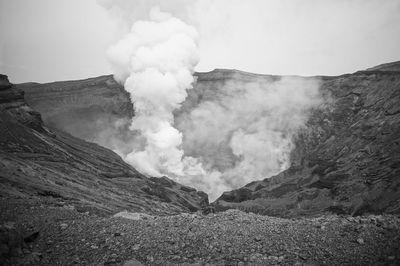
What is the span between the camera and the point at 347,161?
48969 millimetres

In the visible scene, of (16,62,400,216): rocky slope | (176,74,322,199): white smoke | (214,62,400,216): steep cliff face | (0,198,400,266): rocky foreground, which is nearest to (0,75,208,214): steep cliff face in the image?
(0,198,400,266): rocky foreground

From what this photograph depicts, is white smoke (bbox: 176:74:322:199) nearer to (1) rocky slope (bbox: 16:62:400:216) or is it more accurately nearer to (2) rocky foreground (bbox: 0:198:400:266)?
(1) rocky slope (bbox: 16:62:400:216)

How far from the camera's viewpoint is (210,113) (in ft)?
288

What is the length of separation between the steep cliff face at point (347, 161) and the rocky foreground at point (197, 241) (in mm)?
22296

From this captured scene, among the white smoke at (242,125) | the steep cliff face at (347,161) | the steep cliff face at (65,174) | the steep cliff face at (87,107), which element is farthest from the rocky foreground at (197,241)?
the steep cliff face at (87,107)

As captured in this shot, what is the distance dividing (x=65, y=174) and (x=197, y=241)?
3054cm

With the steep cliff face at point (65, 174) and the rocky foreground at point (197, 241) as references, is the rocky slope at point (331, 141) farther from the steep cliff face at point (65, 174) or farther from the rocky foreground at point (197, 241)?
the rocky foreground at point (197, 241)

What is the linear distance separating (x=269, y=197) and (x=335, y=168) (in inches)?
486

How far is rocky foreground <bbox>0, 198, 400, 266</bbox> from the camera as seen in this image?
772 centimetres

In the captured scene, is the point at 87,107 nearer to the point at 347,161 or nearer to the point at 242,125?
the point at 242,125

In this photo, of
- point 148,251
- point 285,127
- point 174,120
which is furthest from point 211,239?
point 174,120

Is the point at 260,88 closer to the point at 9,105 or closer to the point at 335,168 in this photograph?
the point at 335,168

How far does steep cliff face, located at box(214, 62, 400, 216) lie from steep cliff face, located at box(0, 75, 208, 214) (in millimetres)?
14811

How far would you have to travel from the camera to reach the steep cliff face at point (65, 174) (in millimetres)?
24062
